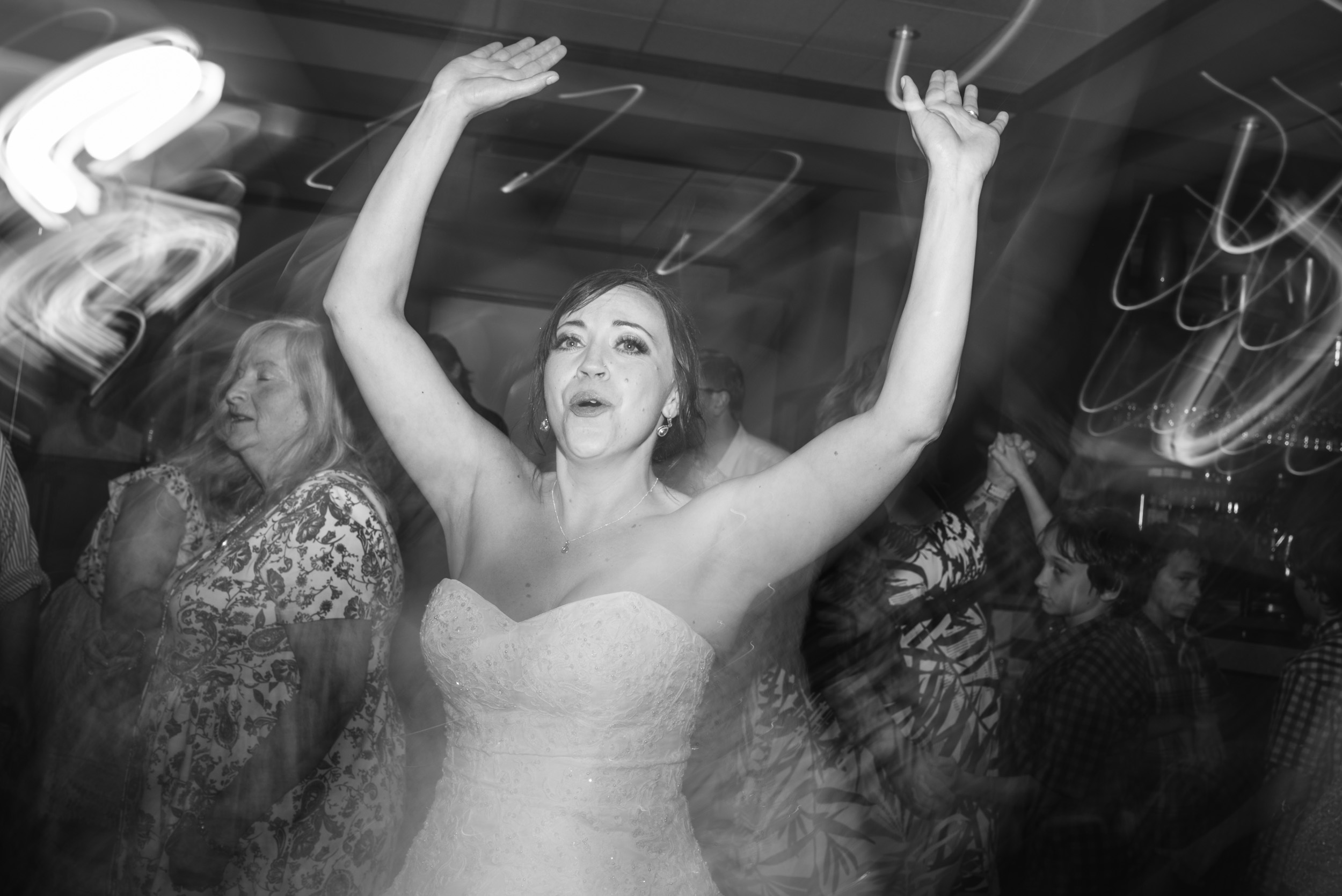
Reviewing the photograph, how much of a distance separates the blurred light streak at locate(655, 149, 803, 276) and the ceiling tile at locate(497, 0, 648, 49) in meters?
1.40

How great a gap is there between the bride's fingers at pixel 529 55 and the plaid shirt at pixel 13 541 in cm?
176

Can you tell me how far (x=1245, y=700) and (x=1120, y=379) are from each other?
Answer: 1.72 meters

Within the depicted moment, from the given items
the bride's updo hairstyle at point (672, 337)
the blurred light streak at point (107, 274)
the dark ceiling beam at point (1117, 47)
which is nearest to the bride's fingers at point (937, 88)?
the bride's updo hairstyle at point (672, 337)

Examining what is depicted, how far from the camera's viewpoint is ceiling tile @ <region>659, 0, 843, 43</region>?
404cm

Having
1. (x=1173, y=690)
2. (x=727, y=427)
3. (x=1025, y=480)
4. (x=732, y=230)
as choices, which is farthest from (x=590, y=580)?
(x=732, y=230)

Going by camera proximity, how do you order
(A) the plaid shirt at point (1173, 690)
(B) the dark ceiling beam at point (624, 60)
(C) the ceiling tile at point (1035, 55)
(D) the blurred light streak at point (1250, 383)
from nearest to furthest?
(A) the plaid shirt at point (1173, 690)
(C) the ceiling tile at point (1035, 55)
(B) the dark ceiling beam at point (624, 60)
(D) the blurred light streak at point (1250, 383)

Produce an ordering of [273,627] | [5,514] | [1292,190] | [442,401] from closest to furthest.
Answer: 1. [442,401]
2. [273,627]
3. [5,514]
4. [1292,190]

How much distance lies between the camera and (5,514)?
99.7 inches

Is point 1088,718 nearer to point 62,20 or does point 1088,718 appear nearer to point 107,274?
point 62,20

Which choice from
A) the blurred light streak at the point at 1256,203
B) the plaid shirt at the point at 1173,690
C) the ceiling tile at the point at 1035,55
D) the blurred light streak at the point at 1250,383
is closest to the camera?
the plaid shirt at the point at 1173,690

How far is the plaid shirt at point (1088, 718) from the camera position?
2.53 meters

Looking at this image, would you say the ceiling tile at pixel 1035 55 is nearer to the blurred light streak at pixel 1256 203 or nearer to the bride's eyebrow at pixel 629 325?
the blurred light streak at pixel 1256 203

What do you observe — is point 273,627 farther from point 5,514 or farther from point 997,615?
point 997,615

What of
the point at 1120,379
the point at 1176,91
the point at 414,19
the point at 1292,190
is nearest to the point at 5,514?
the point at 414,19
